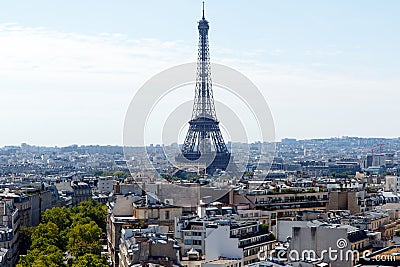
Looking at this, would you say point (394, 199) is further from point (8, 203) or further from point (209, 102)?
point (209, 102)

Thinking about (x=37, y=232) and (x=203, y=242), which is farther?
(x=37, y=232)

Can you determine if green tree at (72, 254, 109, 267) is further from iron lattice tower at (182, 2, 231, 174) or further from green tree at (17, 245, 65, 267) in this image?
iron lattice tower at (182, 2, 231, 174)

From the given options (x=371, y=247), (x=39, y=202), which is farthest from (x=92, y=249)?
(x=39, y=202)
